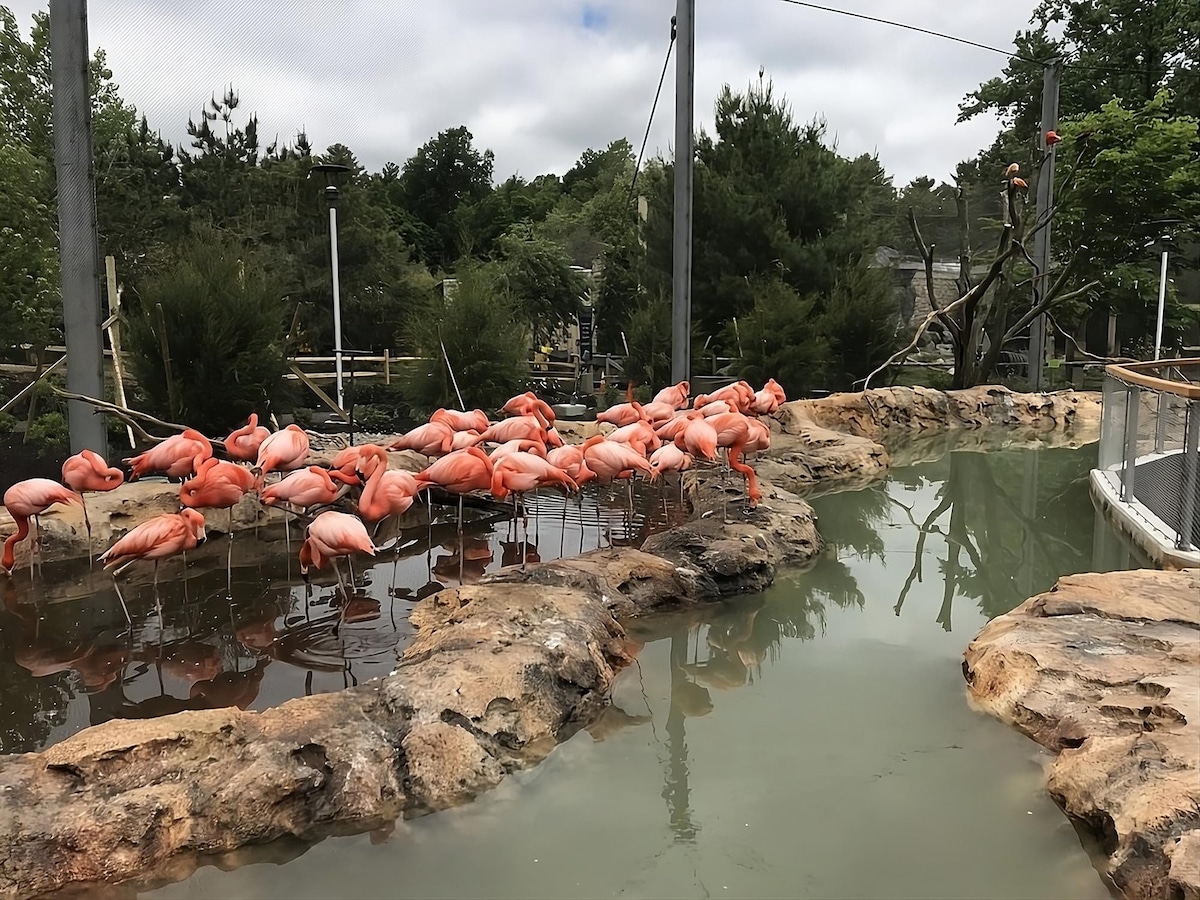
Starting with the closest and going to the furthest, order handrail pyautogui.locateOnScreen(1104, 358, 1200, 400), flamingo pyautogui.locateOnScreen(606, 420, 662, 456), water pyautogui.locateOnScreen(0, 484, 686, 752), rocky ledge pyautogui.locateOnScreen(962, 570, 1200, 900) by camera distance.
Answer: rocky ledge pyautogui.locateOnScreen(962, 570, 1200, 900), water pyautogui.locateOnScreen(0, 484, 686, 752), handrail pyautogui.locateOnScreen(1104, 358, 1200, 400), flamingo pyautogui.locateOnScreen(606, 420, 662, 456)

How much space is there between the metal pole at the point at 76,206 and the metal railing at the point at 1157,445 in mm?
5151

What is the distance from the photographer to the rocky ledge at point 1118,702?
72.1 inches

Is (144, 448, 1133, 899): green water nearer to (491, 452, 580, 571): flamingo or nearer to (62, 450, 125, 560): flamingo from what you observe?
(491, 452, 580, 571): flamingo

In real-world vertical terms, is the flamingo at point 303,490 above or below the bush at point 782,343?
below

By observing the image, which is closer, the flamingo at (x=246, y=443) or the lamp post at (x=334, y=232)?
the flamingo at (x=246, y=443)

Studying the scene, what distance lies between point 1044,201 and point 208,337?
900cm

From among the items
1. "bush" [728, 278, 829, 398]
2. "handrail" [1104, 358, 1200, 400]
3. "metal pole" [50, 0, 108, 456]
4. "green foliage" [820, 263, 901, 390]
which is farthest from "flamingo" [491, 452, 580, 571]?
"green foliage" [820, 263, 901, 390]

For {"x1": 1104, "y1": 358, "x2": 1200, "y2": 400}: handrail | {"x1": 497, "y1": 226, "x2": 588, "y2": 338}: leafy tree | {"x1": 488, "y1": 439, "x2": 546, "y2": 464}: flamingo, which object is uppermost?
{"x1": 497, "y1": 226, "x2": 588, "y2": 338}: leafy tree

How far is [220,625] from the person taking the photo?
3184 mm

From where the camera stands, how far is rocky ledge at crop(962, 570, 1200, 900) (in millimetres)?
1832

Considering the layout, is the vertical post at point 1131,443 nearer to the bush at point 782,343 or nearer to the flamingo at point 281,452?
the flamingo at point 281,452

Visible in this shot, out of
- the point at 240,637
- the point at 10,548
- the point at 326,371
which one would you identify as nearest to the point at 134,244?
the point at 326,371

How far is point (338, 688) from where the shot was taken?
8.84 feet

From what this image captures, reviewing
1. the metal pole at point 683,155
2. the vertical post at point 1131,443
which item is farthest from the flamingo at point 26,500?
the vertical post at point 1131,443
